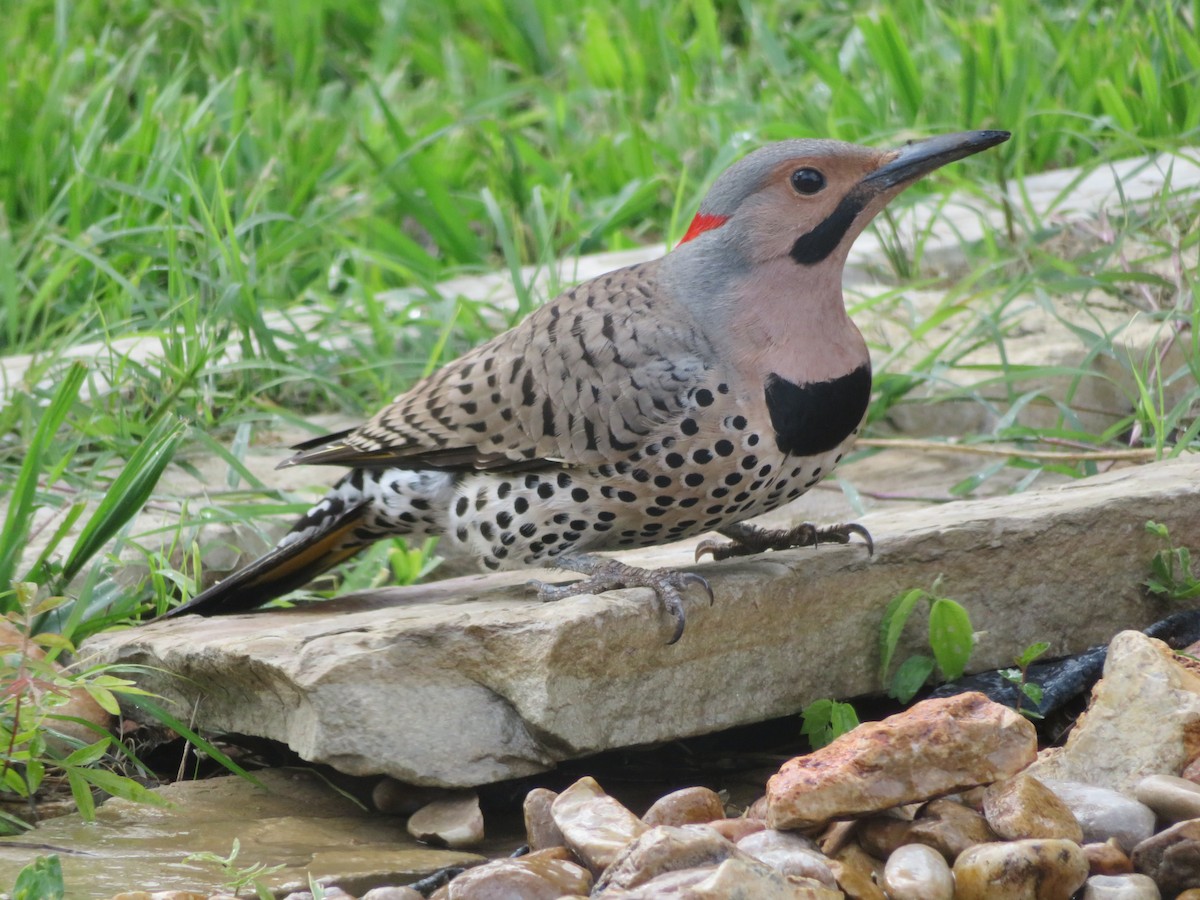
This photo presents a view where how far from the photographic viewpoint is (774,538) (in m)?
4.27

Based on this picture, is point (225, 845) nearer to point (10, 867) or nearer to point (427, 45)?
point (10, 867)

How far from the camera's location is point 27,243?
6.32 metres

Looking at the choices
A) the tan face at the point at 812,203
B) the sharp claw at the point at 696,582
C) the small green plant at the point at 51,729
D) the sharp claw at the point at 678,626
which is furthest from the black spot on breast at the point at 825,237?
the small green plant at the point at 51,729

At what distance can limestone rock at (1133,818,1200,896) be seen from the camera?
285 centimetres

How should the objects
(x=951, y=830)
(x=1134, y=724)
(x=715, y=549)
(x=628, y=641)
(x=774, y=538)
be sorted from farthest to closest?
(x=715, y=549)
(x=774, y=538)
(x=628, y=641)
(x=1134, y=724)
(x=951, y=830)

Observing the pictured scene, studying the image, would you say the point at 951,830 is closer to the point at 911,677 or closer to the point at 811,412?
the point at 911,677

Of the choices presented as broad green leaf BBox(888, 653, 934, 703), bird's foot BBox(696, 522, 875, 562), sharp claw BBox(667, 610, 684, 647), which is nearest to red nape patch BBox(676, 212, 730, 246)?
bird's foot BBox(696, 522, 875, 562)

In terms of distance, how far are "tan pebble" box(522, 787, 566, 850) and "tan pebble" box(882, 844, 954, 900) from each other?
634 millimetres

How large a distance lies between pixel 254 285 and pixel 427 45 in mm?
4305

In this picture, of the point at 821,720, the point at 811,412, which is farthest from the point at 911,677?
the point at 811,412

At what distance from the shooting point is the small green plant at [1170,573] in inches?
158

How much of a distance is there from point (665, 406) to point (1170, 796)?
1.36 m

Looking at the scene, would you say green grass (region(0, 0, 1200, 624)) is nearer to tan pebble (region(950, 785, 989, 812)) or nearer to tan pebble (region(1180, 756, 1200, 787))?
tan pebble (region(1180, 756, 1200, 787))

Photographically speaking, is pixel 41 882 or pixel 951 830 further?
pixel 951 830
